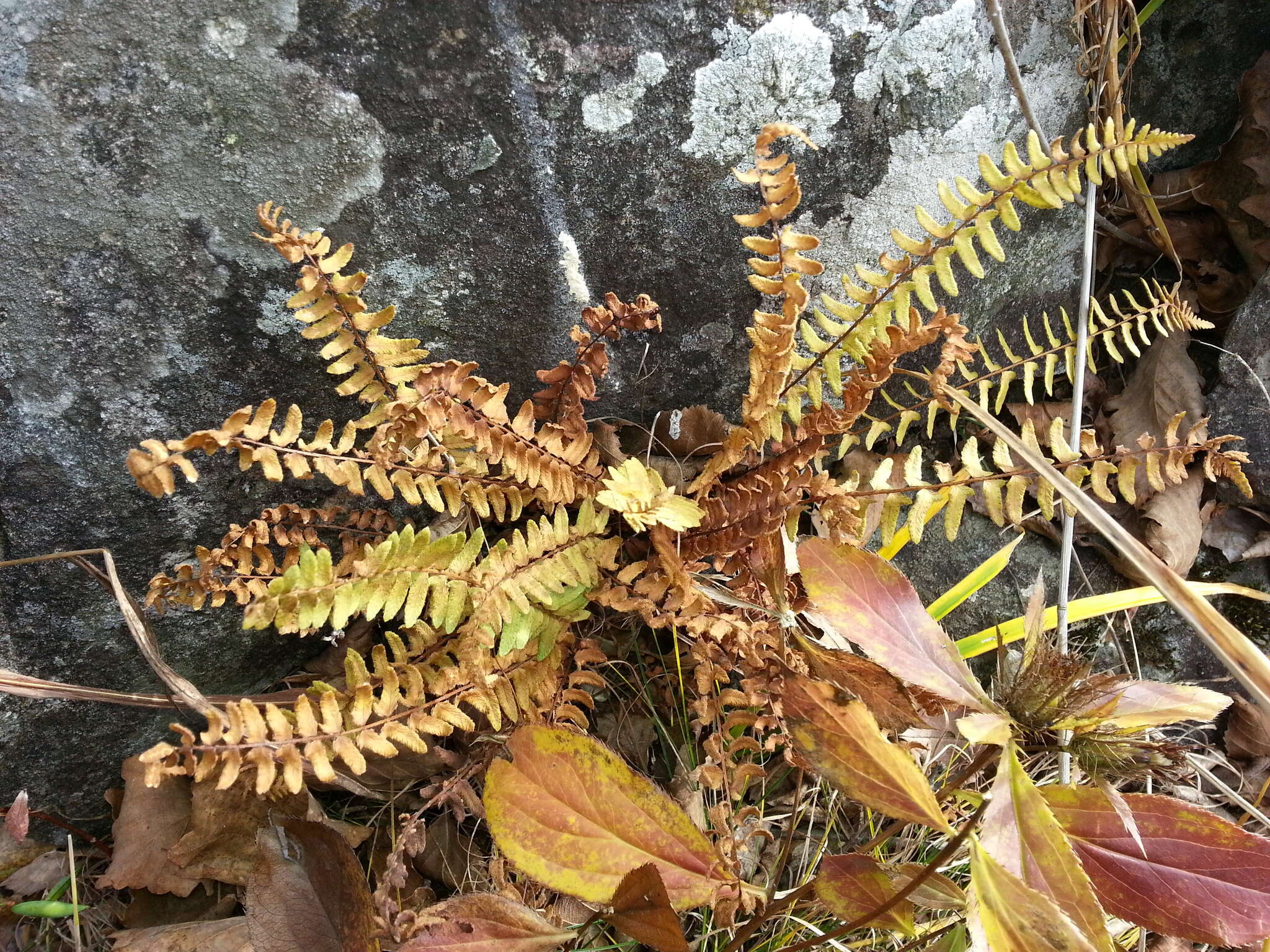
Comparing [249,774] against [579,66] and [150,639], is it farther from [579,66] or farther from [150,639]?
[579,66]

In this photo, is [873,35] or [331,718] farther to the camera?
[873,35]

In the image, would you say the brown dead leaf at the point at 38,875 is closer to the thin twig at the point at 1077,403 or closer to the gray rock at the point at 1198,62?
the thin twig at the point at 1077,403

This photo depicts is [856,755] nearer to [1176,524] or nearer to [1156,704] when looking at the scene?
[1156,704]

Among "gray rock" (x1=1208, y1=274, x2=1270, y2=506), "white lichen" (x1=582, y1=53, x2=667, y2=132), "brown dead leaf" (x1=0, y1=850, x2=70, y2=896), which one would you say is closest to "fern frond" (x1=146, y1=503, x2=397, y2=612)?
"brown dead leaf" (x1=0, y1=850, x2=70, y2=896)

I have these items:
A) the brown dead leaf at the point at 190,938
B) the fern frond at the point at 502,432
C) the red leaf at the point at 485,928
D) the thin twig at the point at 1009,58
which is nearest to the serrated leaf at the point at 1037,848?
the red leaf at the point at 485,928

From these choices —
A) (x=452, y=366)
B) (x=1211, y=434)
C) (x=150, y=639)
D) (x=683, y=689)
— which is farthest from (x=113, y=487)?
(x=1211, y=434)

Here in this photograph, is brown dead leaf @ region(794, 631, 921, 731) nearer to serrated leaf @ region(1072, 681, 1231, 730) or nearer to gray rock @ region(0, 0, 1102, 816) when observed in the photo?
serrated leaf @ region(1072, 681, 1231, 730)

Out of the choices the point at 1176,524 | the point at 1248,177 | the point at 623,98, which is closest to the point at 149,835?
the point at 623,98
